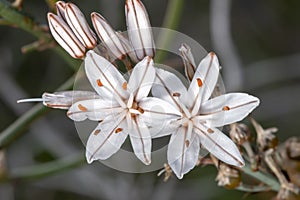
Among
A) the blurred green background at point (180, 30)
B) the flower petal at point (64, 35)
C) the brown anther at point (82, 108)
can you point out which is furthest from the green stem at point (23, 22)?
the blurred green background at point (180, 30)

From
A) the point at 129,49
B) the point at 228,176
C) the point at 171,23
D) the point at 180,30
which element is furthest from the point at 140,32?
the point at 180,30

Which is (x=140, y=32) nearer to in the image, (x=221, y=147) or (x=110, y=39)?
(x=110, y=39)

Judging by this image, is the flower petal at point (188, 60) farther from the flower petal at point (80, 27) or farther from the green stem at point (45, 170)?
the green stem at point (45, 170)

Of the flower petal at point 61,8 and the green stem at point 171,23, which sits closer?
the flower petal at point 61,8

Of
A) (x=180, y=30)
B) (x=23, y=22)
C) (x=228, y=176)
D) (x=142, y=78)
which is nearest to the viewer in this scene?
(x=142, y=78)

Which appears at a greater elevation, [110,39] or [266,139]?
[110,39]

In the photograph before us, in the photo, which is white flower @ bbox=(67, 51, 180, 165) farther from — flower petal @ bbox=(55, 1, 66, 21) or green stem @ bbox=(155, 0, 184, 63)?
green stem @ bbox=(155, 0, 184, 63)

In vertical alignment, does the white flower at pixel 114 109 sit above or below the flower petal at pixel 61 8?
below
